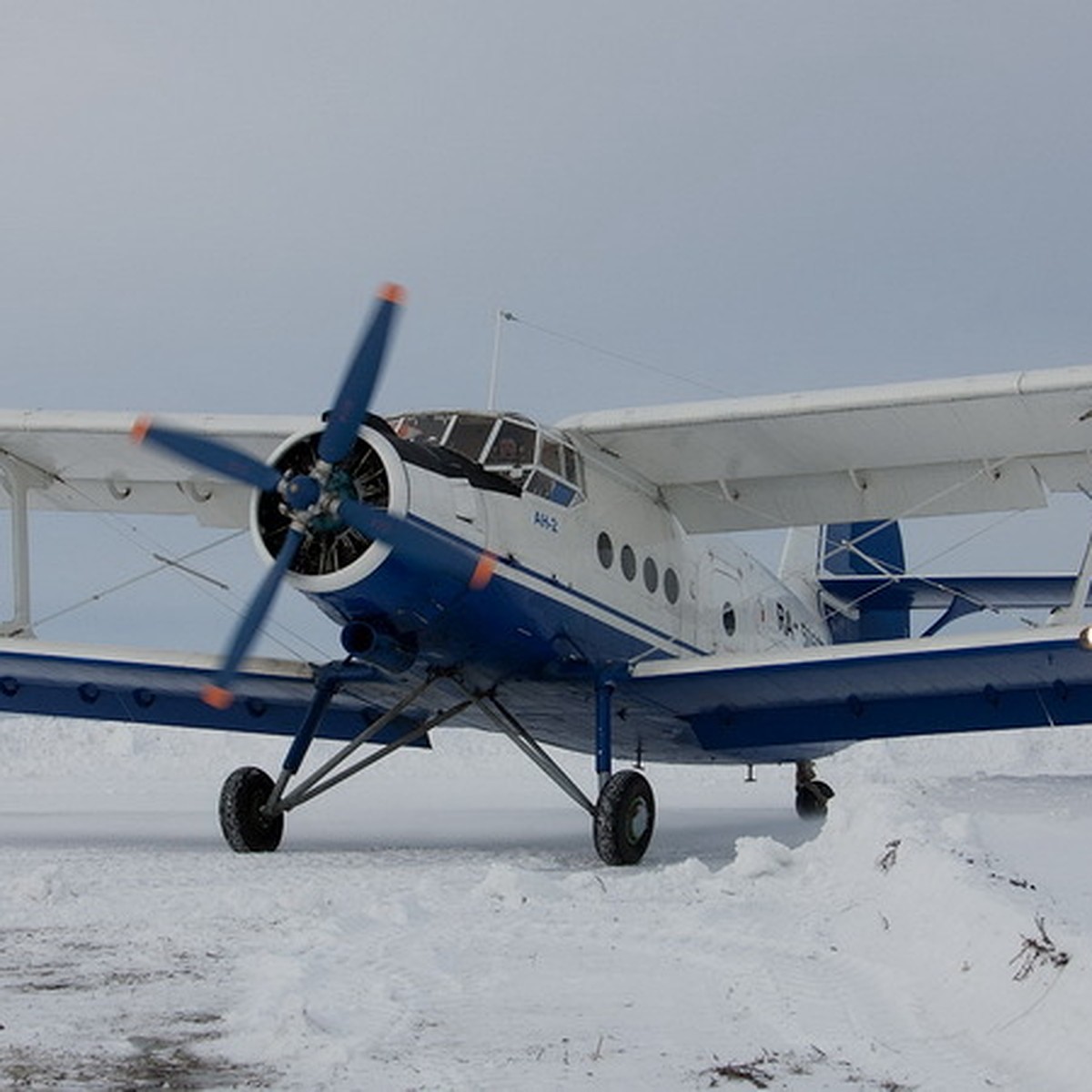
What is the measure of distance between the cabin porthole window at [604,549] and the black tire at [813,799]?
6448mm

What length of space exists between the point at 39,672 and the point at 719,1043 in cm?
1021

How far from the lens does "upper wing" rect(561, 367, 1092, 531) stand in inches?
497

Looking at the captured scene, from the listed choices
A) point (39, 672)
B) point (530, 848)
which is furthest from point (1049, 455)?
point (39, 672)

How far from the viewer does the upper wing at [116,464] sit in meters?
13.7

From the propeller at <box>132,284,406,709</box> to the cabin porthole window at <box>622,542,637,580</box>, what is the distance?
3.30 m

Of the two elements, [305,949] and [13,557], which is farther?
[13,557]

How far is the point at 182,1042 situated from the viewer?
14.0 ft

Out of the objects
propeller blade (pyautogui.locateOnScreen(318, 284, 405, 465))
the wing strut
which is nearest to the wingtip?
propeller blade (pyautogui.locateOnScreen(318, 284, 405, 465))

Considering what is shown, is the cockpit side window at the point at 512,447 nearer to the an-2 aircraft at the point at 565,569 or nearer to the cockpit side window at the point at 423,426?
the an-2 aircraft at the point at 565,569

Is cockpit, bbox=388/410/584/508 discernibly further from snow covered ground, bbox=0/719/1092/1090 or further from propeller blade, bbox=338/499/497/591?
snow covered ground, bbox=0/719/1092/1090

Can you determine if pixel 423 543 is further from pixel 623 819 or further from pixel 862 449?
pixel 862 449

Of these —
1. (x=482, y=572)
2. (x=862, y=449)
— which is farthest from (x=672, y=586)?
(x=482, y=572)

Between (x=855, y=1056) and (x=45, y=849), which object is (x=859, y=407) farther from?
(x=855, y=1056)

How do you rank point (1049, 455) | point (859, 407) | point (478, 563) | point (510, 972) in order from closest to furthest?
point (510, 972) → point (478, 563) → point (859, 407) → point (1049, 455)
